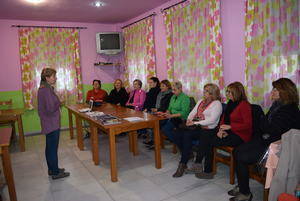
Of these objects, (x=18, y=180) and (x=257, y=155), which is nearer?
(x=257, y=155)

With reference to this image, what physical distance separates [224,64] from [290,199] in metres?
2.30

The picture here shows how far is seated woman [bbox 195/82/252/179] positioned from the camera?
275cm

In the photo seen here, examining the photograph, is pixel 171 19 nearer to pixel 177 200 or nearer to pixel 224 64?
pixel 224 64

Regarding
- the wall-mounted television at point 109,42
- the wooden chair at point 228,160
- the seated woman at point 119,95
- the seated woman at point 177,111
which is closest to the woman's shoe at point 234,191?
the wooden chair at point 228,160

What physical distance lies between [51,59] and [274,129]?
4.82 m

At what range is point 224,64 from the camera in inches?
142

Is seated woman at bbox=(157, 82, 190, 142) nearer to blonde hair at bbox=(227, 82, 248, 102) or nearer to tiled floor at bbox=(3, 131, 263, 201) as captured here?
tiled floor at bbox=(3, 131, 263, 201)

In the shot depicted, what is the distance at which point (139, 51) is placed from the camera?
18.1 feet

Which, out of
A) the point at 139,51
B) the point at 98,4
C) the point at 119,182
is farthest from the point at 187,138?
the point at 139,51

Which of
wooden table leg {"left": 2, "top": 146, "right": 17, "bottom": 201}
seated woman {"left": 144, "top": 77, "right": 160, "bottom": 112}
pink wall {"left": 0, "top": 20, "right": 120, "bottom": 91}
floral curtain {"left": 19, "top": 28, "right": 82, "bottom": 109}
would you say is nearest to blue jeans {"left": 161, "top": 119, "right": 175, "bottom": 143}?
seated woman {"left": 144, "top": 77, "right": 160, "bottom": 112}

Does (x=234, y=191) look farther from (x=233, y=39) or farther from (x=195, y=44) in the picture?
(x=195, y=44)

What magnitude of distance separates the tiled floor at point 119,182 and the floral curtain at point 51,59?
6.51 feet

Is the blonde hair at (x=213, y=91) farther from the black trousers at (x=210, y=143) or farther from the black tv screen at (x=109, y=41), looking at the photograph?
the black tv screen at (x=109, y=41)


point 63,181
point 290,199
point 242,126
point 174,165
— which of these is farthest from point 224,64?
point 63,181
